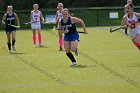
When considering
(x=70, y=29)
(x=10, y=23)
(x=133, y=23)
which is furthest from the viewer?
(x=10, y=23)

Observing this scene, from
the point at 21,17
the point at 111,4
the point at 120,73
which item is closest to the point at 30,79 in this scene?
the point at 120,73

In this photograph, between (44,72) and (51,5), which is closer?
(44,72)

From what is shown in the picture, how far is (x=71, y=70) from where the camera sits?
51.3 ft

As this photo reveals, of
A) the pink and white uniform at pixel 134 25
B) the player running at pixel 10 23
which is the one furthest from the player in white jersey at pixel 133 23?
the player running at pixel 10 23

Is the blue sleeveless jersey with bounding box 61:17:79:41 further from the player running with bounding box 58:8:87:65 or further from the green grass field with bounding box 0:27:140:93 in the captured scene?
the green grass field with bounding box 0:27:140:93

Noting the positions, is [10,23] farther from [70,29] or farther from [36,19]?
[70,29]

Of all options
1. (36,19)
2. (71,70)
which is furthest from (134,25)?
(36,19)

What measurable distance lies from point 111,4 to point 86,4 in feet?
9.52

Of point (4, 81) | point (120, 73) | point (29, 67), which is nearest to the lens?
point (4, 81)

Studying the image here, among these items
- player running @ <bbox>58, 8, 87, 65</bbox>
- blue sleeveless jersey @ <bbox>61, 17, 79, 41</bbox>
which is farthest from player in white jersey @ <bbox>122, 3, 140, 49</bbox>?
blue sleeveless jersey @ <bbox>61, 17, 79, 41</bbox>

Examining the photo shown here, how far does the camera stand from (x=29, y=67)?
16797 millimetres

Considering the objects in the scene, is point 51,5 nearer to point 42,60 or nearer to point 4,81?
point 42,60

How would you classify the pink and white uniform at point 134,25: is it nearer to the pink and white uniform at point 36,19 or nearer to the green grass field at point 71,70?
the green grass field at point 71,70

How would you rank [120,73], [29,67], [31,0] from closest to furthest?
[120,73] → [29,67] → [31,0]
